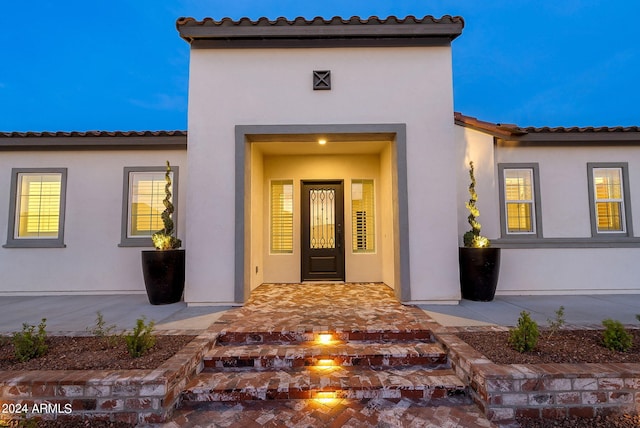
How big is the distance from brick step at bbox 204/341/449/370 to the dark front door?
3.36 m

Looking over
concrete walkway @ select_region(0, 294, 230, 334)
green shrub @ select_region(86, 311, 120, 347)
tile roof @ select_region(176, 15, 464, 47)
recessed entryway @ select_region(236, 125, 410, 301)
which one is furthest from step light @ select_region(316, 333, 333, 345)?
tile roof @ select_region(176, 15, 464, 47)

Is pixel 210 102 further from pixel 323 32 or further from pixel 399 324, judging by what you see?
pixel 399 324

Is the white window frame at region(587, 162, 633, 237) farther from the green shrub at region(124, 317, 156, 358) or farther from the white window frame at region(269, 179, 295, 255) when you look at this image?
the green shrub at region(124, 317, 156, 358)

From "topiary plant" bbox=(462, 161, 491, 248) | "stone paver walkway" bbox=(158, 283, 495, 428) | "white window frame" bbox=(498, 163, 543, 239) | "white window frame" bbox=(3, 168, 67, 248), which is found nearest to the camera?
"stone paver walkway" bbox=(158, 283, 495, 428)

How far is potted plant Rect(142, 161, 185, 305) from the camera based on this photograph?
4.71m

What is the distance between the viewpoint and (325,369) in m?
2.86

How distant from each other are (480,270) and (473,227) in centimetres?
70

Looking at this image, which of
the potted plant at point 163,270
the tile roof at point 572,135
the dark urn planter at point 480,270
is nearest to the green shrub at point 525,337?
the dark urn planter at point 480,270

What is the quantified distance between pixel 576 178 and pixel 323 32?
5421 millimetres

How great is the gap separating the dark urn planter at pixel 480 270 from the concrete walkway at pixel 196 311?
155 mm

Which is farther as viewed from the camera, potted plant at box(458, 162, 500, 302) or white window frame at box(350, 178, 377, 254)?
white window frame at box(350, 178, 377, 254)

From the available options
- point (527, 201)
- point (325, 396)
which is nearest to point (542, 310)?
point (527, 201)

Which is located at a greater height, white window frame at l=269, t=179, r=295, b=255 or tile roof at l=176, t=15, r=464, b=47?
tile roof at l=176, t=15, r=464, b=47

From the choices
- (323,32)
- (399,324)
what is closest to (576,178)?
(399,324)
